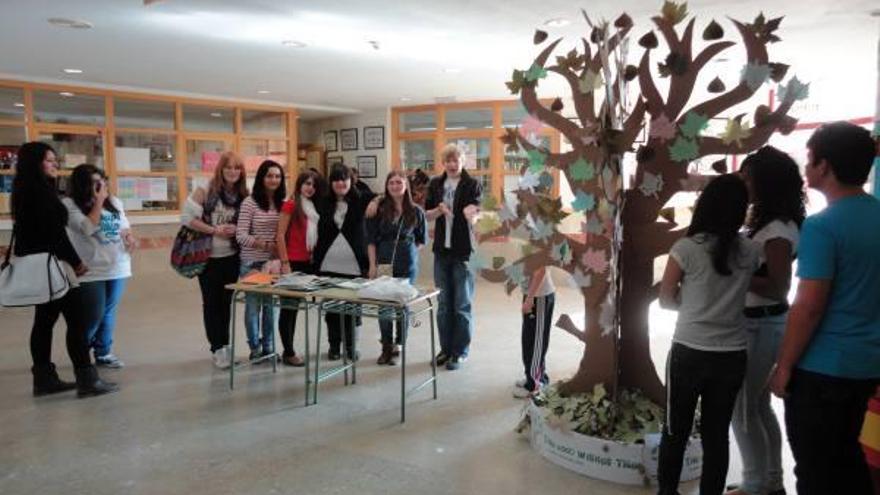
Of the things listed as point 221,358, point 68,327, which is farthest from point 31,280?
point 221,358

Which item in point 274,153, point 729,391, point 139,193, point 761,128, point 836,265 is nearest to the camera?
point 836,265

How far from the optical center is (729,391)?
1862 mm

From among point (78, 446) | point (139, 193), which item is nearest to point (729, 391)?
point (78, 446)

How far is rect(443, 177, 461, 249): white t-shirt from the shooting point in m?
3.77

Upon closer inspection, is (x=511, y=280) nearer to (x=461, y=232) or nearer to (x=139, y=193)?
(x=461, y=232)

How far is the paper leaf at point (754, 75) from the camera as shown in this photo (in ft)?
7.52

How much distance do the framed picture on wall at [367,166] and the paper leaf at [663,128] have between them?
831cm

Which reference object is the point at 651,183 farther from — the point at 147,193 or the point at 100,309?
the point at 147,193

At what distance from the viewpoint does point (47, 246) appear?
3.24m

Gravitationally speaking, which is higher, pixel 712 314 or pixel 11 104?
pixel 11 104

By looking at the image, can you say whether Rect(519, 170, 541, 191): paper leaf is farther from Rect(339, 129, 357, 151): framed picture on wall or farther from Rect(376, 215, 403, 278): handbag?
Rect(339, 129, 357, 151): framed picture on wall

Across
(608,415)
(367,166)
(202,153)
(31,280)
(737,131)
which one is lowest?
(608,415)

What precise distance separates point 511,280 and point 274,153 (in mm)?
7872

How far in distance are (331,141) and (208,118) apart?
2519 millimetres
